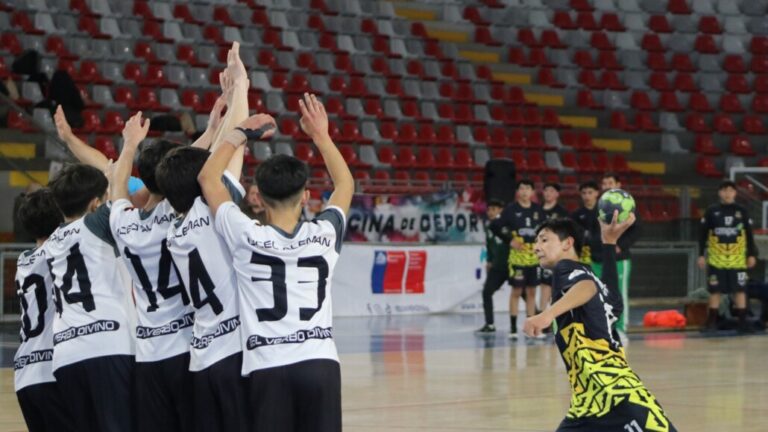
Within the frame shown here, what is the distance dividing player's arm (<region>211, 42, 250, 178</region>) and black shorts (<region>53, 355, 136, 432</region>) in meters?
1.11

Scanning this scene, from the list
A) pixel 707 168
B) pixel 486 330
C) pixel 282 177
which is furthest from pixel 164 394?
pixel 707 168

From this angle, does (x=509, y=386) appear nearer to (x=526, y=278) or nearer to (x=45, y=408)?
(x=526, y=278)

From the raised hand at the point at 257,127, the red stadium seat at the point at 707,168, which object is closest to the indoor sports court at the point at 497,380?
the raised hand at the point at 257,127

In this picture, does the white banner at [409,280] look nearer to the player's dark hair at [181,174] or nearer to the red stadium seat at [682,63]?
the red stadium seat at [682,63]

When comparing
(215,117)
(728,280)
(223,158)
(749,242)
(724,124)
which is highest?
(724,124)

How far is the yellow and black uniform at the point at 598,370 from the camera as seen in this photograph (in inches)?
257

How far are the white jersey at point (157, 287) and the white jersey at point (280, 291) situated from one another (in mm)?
502

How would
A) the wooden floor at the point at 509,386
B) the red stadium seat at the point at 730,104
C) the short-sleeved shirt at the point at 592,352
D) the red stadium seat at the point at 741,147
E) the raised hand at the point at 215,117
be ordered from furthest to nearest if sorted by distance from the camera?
the red stadium seat at the point at 730,104, the red stadium seat at the point at 741,147, the wooden floor at the point at 509,386, the raised hand at the point at 215,117, the short-sleeved shirt at the point at 592,352

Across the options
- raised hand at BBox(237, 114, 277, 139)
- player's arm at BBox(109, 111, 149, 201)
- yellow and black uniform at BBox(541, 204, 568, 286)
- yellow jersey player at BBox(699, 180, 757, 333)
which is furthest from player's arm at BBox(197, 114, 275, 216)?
yellow jersey player at BBox(699, 180, 757, 333)

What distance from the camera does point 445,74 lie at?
2953 cm

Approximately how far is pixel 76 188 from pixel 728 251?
14626mm

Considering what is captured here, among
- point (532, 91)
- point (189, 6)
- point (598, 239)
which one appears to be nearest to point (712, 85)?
point (532, 91)

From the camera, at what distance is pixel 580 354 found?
22.1 feet

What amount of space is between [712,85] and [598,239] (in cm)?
1598
